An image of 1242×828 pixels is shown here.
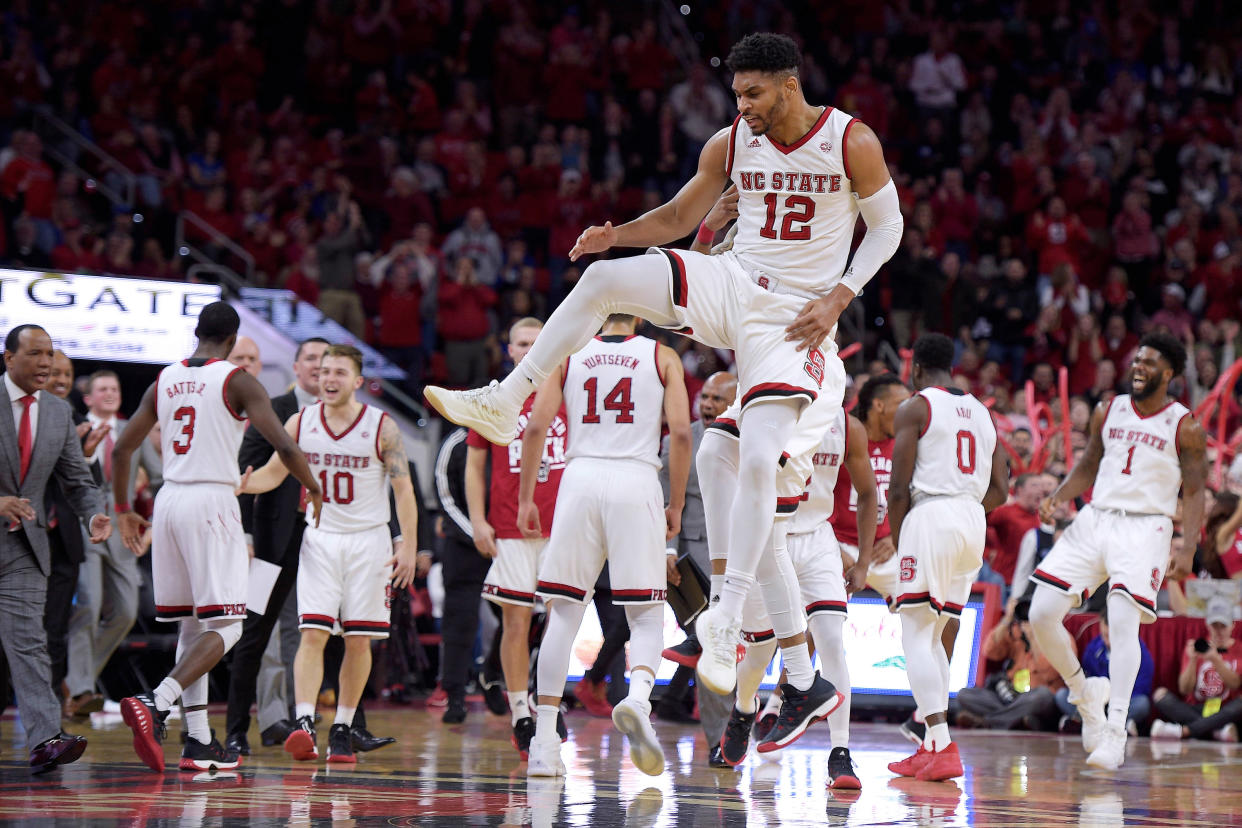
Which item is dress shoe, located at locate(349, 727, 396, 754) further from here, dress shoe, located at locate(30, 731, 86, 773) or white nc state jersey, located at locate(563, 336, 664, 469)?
white nc state jersey, located at locate(563, 336, 664, 469)

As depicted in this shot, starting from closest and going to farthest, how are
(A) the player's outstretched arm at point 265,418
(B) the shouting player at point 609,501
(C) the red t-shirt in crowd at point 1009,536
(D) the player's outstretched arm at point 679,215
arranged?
(D) the player's outstretched arm at point 679,215 → (B) the shouting player at point 609,501 → (A) the player's outstretched arm at point 265,418 → (C) the red t-shirt in crowd at point 1009,536

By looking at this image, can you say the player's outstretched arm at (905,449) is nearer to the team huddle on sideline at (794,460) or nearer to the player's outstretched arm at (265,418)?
the team huddle on sideline at (794,460)

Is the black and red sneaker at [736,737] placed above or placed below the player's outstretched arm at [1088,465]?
below

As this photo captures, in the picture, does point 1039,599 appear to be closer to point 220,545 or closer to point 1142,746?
point 1142,746

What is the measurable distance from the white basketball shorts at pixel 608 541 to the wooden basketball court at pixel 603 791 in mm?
887

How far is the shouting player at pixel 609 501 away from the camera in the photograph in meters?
6.98

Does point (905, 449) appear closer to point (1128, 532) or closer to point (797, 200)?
point (1128, 532)

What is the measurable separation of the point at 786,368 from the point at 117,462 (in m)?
3.74

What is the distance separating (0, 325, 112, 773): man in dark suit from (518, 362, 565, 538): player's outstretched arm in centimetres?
209

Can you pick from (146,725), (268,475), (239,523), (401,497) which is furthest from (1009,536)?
(146,725)

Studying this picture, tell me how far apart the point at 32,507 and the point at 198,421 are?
3.09ft

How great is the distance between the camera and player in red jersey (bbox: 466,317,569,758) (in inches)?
319

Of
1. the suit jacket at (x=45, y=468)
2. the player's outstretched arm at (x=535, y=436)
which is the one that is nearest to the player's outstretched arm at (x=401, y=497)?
the player's outstretched arm at (x=535, y=436)

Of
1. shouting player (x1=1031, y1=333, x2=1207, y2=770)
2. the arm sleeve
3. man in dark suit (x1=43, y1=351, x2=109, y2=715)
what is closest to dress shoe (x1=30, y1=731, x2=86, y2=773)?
man in dark suit (x1=43, y1=351, x2=109, y2=715)
